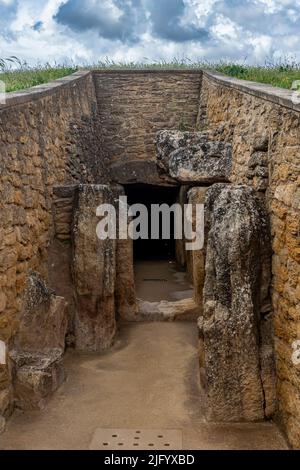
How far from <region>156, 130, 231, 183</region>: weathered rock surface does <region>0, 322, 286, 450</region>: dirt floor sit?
1.92 meters

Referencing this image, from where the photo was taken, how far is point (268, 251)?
4945 millimetres

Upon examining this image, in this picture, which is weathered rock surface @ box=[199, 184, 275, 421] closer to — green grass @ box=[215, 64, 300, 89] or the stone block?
the stone block

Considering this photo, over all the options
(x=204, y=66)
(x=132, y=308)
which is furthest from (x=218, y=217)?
(x=204, y=66)

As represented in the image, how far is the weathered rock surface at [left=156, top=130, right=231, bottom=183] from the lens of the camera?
705cm

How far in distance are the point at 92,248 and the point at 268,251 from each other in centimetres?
231

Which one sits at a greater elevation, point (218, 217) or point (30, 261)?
point (218, 217)

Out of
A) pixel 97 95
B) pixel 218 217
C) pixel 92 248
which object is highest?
pixel 97 95

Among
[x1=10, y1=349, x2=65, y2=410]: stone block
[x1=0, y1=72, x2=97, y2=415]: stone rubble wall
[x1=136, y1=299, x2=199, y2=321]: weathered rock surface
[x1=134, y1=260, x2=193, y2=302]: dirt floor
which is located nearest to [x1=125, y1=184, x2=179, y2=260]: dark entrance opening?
[x1=134, y1=260, x2=193, y2=302]: dirt floor

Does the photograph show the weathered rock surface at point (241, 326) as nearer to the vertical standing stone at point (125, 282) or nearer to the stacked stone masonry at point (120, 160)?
the stacked stone masonry at point (120, 160)

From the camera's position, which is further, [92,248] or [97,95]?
[97,95]

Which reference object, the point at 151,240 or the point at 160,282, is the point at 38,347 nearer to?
the point at 160,282

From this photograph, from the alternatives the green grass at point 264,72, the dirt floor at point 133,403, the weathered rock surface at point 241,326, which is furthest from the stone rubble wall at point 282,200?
the green grass at point 264,72

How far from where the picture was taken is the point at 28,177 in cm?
588
